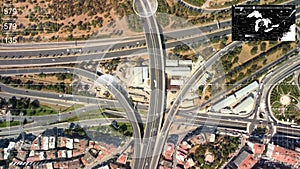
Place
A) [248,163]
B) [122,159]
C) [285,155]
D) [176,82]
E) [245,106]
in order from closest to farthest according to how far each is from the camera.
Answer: [285,155] < [248,163] < [122,159] < [245,106] < [176,82]

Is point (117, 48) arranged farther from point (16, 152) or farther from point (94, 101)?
point (16, 152)

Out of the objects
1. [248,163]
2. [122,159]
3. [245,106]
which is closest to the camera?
[248,163]

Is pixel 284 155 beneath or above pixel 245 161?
above

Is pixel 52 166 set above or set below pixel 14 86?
below

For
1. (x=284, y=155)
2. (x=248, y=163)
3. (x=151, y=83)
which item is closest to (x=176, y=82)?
(x=151, y=83)

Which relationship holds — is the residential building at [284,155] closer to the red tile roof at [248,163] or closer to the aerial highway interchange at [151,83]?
the aerial highway interchange at [151,83]

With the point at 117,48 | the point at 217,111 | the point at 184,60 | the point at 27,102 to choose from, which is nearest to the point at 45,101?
the point at 27,102
